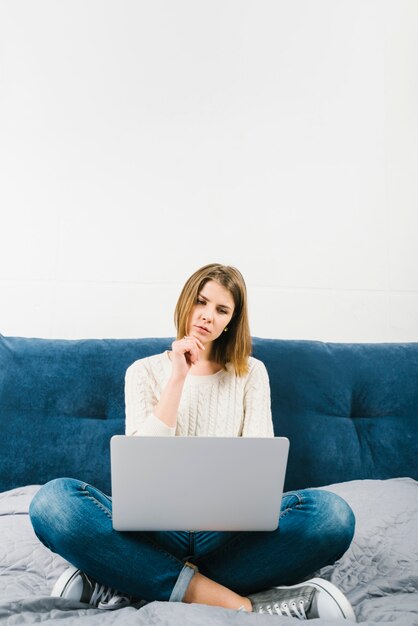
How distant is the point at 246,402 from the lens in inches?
59.6

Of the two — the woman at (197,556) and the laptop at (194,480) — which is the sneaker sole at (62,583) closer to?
the woman at (197,556)

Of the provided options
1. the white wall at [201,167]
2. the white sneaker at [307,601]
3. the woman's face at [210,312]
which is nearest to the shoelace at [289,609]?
the white sneaker at [307,601]

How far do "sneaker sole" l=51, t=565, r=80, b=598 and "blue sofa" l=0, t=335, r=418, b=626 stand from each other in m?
0.48

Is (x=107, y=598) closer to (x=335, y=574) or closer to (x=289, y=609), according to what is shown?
(x=289, y=609)

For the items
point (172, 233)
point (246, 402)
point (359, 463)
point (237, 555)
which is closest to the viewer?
point (237, 555)

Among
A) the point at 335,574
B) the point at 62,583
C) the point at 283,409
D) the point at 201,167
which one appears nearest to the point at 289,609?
the point at 335,574

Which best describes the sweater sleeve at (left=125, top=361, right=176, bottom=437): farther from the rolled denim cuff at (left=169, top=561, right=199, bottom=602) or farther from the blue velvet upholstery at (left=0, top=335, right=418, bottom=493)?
the rolled denim cuff at (left=169, top=561, right=199, bottom=602)

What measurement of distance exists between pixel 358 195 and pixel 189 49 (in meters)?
0.87

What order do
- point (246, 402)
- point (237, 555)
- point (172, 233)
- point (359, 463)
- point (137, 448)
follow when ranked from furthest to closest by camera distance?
point (172, 233)
point (359, 463)
point (246, 402)
point (237, 555)
point (137, 448)

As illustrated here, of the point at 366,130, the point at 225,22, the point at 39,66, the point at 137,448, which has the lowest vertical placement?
the point at 137,448

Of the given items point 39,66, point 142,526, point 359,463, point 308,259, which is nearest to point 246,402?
point 359,463

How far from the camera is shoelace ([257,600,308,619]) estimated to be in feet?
3.22

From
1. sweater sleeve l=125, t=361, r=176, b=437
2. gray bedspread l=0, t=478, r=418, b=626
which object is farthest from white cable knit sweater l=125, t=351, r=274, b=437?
gray bedspread l=0, t=478, r=418, b=626

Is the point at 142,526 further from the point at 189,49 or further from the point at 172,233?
the point at 189,49
